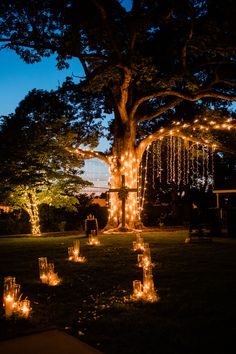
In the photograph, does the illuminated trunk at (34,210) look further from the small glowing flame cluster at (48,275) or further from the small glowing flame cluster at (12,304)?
the small glowing flame cluster at (12,304)

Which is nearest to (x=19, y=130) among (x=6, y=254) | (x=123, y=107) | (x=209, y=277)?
(x=123, y=107)

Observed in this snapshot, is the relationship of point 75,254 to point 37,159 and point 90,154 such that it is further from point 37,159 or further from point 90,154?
point 90,154

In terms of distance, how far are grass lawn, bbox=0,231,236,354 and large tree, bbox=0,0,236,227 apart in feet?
34.8

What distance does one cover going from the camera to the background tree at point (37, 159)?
1723 cm

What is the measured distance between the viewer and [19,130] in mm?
18047

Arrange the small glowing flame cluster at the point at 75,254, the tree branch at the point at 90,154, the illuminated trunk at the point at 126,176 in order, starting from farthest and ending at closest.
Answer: the tree branch at the point at 90,154 → the illuminated trunk at the point at 126,176 → the small glowing flame cluster at the point at 75,254

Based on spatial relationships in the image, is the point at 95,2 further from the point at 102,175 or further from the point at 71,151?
the point at 102,175

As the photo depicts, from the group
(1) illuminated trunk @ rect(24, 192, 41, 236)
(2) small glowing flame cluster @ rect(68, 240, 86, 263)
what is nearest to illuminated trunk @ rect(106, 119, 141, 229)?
(1) illuminated trunk @ rect(24, 192, 41, 236)

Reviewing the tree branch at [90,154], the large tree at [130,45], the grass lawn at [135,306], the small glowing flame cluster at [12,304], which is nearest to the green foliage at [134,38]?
the large tree at [130,45]

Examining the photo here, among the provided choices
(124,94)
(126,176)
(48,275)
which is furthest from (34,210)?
(48,275)

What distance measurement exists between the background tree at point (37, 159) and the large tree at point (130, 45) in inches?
84.8

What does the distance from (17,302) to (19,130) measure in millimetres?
14346

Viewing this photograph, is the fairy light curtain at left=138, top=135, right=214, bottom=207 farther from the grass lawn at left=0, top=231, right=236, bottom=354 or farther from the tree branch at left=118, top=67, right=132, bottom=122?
the grass lawn at left=0, top=231, right=236, bottom=354

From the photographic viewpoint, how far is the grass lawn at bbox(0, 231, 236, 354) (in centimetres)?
362
